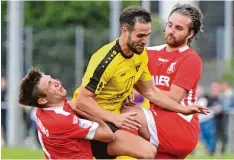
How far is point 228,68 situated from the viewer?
23.7m

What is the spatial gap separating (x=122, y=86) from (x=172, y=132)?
0.69 metres

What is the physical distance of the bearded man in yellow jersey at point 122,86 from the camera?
7.52m

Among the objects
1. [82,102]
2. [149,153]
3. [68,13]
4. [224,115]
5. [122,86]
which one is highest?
[122,86]

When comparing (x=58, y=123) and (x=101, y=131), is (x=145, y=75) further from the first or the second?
(x=58, y=123)

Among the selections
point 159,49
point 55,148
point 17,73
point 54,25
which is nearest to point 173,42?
point 159,49

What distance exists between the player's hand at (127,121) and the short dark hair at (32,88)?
2.25 ft

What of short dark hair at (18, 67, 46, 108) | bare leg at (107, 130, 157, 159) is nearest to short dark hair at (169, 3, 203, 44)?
bare leg at (107, 130, 157, 159)

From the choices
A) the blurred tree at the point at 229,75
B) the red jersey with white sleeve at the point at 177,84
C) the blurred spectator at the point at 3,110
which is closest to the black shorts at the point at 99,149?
the red jersey with white sleeve at the point at 177,84

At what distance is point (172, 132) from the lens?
8086mm

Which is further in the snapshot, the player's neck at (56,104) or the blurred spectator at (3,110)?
the blurred spectator at (3,110)

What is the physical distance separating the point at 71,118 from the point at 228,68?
53.3 feet

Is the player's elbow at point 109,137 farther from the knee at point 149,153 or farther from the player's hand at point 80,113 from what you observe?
the knee at point 149,153

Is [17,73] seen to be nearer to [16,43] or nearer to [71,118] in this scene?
[16,43]

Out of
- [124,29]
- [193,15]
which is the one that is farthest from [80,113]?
[193,15]
